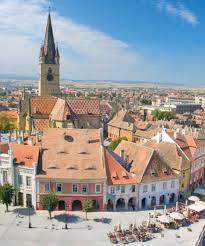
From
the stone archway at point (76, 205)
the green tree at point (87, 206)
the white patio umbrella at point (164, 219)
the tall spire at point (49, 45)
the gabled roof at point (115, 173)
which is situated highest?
the tall spire at point (49, 45)

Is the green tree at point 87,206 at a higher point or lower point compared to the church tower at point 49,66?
lower

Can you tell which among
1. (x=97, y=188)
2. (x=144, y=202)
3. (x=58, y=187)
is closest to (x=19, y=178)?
(x=58, y=187)

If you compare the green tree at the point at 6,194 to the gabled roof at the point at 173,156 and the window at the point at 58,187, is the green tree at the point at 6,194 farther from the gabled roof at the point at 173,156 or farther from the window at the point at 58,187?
the gabled roof at the point at 173,156

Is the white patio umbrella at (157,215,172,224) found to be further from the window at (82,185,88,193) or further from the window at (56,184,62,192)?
the window at (56,184,62,192)

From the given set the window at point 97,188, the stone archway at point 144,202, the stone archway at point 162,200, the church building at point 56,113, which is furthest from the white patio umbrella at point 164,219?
the church building at point 56,113

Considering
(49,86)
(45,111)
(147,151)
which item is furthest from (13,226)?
(49,86)

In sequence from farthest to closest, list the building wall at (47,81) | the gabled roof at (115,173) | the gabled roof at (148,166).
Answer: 1. the building wall at (47,81)
2. the gabled roof at (148,166)
3. the gabled roof at (115,173)
